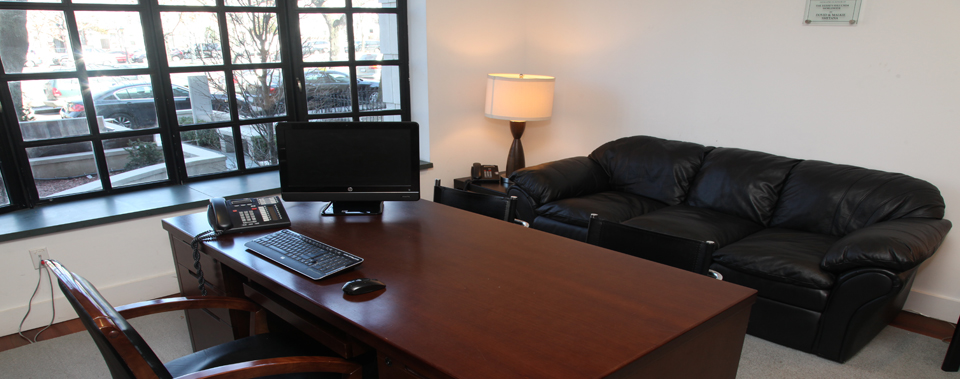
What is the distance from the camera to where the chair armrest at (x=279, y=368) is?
126 centimetres

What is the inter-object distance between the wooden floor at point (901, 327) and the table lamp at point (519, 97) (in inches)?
94.2

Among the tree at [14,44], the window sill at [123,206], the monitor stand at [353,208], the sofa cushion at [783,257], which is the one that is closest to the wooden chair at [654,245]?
the sofa cushion at [783,257]

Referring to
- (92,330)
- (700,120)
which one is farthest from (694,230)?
(92,330)

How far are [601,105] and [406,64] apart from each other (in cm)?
150

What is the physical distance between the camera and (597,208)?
322 cm

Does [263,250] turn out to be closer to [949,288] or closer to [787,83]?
[787,83]

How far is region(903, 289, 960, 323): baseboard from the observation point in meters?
2.81

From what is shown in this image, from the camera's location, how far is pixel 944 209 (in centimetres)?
264

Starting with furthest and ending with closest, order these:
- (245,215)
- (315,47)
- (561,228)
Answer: (315,47), (561,228), (245,215)

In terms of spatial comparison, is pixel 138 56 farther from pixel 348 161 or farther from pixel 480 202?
pixel 480 202

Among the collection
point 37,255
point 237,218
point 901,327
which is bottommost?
point 901,327

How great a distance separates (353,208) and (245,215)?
42 centimetres

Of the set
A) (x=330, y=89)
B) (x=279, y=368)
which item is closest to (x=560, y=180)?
(x=330, y=89)

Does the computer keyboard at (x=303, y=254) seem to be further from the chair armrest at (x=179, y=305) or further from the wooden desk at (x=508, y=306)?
the chair armrest at (x=179, y=305)
